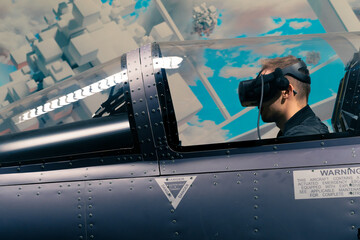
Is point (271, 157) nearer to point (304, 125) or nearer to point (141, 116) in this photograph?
point (304, 125)

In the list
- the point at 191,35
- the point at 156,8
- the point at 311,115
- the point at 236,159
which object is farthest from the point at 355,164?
the point at 156,8

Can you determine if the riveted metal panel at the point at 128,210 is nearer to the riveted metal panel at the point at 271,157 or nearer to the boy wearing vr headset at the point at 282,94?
the riveted metal panel at the point at 271,157

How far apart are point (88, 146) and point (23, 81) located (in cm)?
480

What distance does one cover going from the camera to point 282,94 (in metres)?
2.28

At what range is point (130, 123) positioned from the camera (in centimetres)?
226

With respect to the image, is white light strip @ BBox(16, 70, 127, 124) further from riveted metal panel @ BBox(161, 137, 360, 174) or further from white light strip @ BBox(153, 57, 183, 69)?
riveted metal panel @ BBox(161, 137, 360, 174)

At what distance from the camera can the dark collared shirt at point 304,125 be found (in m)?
2.13

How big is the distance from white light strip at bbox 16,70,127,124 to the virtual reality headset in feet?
2.78

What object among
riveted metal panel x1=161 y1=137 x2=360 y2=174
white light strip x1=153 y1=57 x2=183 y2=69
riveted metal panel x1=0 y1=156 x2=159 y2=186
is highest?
white light strip x1=153 y1=57 x2=183 y2=69

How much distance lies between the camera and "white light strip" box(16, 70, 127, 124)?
98.0 inches

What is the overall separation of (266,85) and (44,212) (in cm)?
151

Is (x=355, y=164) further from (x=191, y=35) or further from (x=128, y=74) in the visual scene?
(x=191, y=35)

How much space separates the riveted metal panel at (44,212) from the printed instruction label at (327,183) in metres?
1.21

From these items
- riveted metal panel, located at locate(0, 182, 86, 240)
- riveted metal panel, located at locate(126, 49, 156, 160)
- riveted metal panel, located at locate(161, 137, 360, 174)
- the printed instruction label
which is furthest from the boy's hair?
riveted metal panel, located at locate(0, 182, 86, 240)
